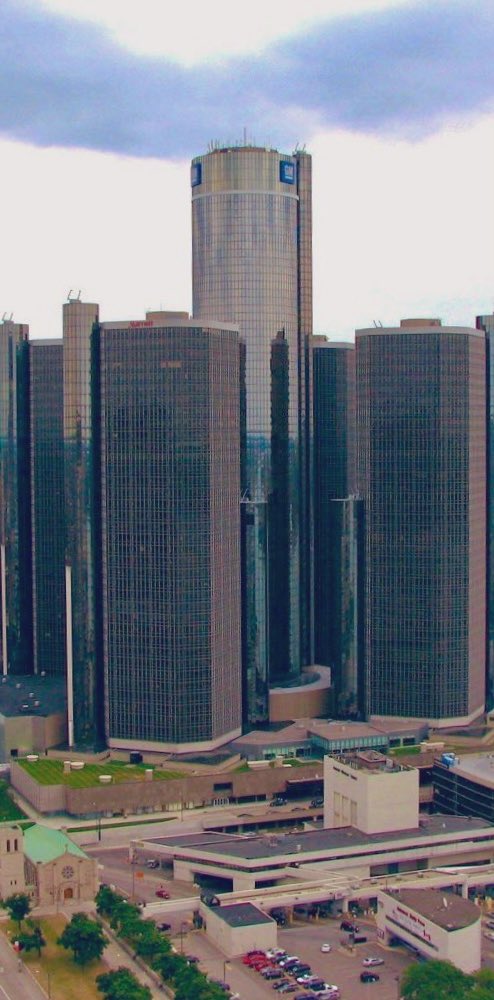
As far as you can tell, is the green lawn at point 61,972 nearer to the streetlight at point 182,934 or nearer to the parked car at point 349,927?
the streetlight at point 182,934

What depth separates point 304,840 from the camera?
18638 cm

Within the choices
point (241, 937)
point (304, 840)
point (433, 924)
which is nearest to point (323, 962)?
point (241, 937)

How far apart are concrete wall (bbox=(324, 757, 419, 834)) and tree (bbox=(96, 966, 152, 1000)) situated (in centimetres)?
4703

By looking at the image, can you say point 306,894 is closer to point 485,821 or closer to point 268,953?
point 268,953

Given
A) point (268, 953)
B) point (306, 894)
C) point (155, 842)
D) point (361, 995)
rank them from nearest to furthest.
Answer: point (361, 995), point (268, 953), point (306, 894), point (155, 842)

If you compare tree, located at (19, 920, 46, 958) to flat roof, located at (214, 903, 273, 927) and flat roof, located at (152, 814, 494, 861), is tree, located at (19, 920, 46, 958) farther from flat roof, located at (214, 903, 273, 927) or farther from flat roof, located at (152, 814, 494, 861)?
flat roof, located at (152, 814, 494, 861)

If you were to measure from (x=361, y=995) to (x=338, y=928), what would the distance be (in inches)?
784

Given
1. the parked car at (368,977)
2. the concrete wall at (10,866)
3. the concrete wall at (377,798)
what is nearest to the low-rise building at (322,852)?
the concrete wall at (377,798)

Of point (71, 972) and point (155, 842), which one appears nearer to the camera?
point (71, 972)

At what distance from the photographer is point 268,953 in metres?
159

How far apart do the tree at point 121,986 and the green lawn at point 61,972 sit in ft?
6.80

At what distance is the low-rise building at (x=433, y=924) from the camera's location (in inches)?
6058

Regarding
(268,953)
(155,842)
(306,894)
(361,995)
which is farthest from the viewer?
(155,842)

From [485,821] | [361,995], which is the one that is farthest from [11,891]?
[485,821]
